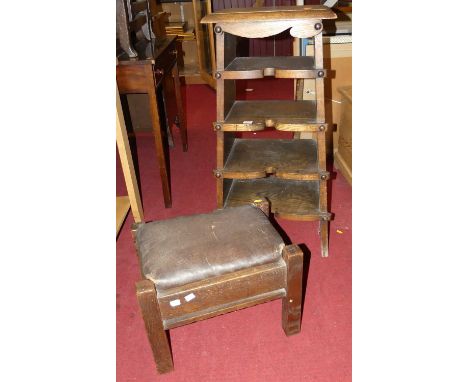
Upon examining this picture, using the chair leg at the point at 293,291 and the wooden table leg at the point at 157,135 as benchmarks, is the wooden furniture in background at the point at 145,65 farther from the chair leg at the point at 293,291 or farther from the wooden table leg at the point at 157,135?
the chair leg at the point at 293,291

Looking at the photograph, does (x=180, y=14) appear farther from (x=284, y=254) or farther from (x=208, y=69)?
(x=284, y=254)

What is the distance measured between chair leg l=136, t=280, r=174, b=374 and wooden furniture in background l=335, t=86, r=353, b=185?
1589 mm

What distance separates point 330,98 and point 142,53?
1.26m

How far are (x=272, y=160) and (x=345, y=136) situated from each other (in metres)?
0.89

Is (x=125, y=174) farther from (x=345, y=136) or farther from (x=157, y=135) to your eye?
(x=345, y=136)

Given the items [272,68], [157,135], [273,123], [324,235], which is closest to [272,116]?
[273,123]

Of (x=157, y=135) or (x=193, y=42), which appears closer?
(x=157, y=135)

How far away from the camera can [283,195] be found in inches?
76.0

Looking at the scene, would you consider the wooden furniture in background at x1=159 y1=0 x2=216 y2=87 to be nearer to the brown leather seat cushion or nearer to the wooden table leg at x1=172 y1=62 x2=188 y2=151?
the wooden table leg at x1=172 y1=62 x2=188 y2=151

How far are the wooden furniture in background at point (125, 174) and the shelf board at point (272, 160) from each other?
0.51 metres

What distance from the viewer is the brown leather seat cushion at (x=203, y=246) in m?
1.23

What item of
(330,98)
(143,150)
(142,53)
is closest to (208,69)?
(143,150)

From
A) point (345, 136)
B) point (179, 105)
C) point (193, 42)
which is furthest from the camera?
point (193, 42)
